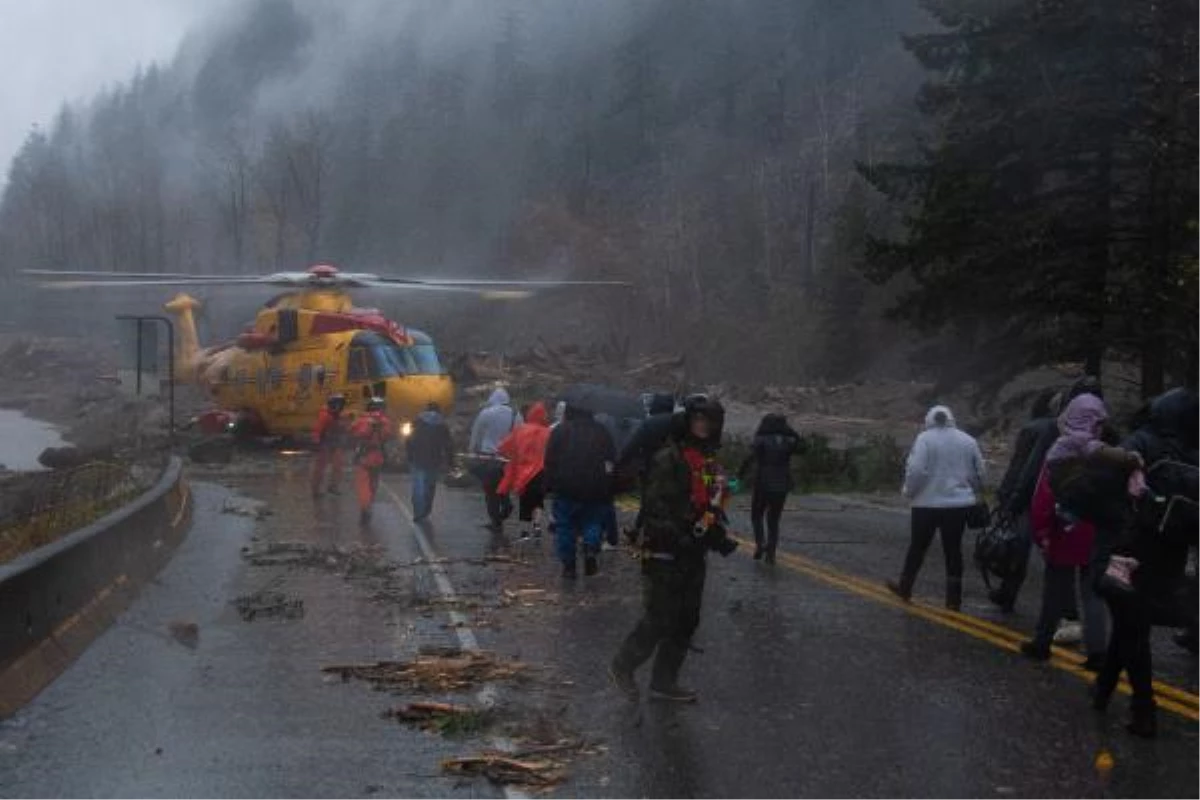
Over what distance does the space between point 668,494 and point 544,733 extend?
1.46m

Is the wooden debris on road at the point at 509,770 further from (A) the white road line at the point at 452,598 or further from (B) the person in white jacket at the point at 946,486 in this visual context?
(B) the person in white jacket at the point at 946,486

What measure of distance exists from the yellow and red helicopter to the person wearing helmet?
59.0ft

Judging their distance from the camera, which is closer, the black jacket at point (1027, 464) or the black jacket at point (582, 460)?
the black jacket at point (1027, 464)

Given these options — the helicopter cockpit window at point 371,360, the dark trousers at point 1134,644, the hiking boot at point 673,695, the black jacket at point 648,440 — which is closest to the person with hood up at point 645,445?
the black jacket at point 648,440

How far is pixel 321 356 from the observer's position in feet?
94.6

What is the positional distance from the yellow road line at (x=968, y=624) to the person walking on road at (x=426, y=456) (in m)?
4.98

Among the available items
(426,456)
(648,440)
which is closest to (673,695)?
(648,440)

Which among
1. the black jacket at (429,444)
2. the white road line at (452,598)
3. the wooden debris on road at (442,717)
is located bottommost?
the white road line at (452,598)

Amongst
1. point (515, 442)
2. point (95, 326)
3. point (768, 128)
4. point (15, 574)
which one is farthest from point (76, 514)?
point (768, 128)

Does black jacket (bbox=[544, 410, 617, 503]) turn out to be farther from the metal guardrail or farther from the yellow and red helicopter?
the yellow and red helicopter

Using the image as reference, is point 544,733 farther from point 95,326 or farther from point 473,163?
point 473,163

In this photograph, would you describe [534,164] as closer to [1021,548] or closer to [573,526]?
[573,526]

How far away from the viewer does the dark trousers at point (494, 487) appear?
55.4 feet

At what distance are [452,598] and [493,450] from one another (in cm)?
568
